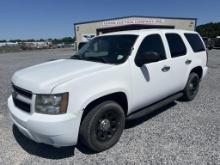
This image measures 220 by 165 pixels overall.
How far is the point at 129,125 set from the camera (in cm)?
461

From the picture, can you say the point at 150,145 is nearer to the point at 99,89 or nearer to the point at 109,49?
the point at 99,89

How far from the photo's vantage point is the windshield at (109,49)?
3.93 metres

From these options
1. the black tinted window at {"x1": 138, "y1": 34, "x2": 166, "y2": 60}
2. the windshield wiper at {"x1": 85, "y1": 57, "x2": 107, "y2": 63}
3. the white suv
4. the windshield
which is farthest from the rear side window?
the windshield wiper at {"x1": 85, "y1": 57, "x2": 107, "y2": 63}

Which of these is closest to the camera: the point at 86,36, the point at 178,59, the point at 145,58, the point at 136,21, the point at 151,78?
the point at 145,58

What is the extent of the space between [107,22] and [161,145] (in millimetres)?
30226

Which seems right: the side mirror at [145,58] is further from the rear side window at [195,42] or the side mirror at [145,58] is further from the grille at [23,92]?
the rear side window at [195,42]

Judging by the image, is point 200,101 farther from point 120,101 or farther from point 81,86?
point 81,86

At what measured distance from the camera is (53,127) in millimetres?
2957

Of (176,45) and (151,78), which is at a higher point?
(176,45)

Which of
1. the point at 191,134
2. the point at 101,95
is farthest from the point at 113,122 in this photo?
the point at 191,134

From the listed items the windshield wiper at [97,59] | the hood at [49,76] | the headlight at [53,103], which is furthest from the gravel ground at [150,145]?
the windshield wiper at [97,59]

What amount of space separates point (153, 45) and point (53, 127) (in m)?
2.58

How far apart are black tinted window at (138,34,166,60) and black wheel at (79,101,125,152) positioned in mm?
1191

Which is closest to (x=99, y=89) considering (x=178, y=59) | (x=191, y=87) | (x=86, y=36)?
(x=178, y=59)
